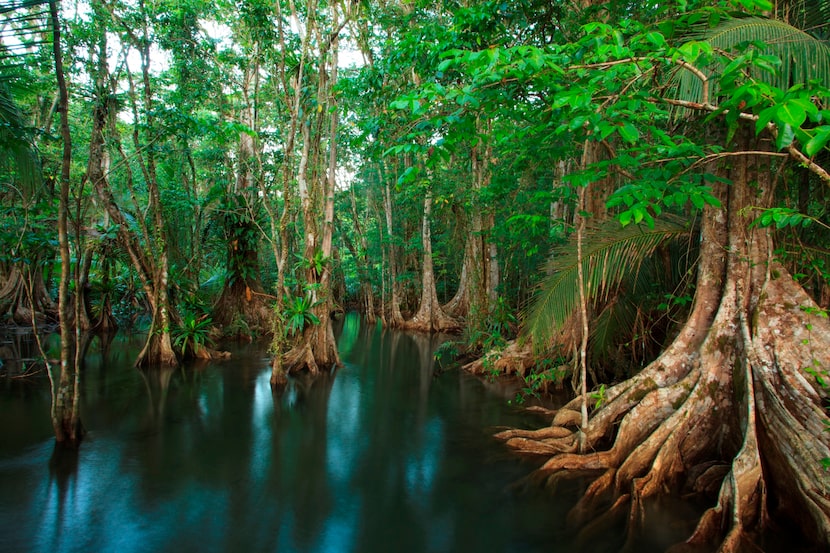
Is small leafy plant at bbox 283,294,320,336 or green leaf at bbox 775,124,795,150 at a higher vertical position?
green leaf at bbox 775,124,795,150

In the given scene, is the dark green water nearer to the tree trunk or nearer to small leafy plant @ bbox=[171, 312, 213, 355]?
small leafy plant @ bbox=[171, 312, 213, 355]

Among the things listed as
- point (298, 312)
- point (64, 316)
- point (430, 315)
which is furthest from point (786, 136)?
point (430, 315)

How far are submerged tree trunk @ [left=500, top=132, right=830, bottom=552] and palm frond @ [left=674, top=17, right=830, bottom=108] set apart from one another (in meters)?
1.05

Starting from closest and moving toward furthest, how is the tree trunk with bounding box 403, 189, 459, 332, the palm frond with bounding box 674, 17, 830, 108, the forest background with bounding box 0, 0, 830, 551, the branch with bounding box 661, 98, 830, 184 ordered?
the branch with bounding box 661, 98, 830, 184 → the forest background with bounding box 0, 0, 830, 551 → the palm frond with bounding box 674, 17, 830, 108 → the tree trunk with bounding box 403, 189, 459, 332

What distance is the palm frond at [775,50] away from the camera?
3484 mm

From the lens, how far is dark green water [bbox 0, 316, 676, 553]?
11.8 feet

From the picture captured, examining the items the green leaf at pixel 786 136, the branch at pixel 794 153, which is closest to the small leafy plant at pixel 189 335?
the branch at pixel 794 153

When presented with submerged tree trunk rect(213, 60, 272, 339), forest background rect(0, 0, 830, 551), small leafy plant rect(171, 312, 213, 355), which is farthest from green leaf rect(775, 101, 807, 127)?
submerged tree trunk rect(213, 60, 272, 339)

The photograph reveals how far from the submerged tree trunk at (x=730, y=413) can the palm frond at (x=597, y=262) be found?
583 mm

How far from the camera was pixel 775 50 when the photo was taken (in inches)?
143

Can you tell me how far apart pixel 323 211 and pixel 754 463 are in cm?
803

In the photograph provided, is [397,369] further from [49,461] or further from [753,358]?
[753,358]

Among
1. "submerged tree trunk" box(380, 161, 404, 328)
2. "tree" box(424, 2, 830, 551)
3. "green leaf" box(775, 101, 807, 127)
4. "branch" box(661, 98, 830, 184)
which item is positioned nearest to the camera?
"green leaf" box(775, 101, 807, 127)

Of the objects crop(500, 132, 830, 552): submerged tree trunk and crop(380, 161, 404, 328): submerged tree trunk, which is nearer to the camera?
crop(500, 132, 830, 552): submerged tree trunk
